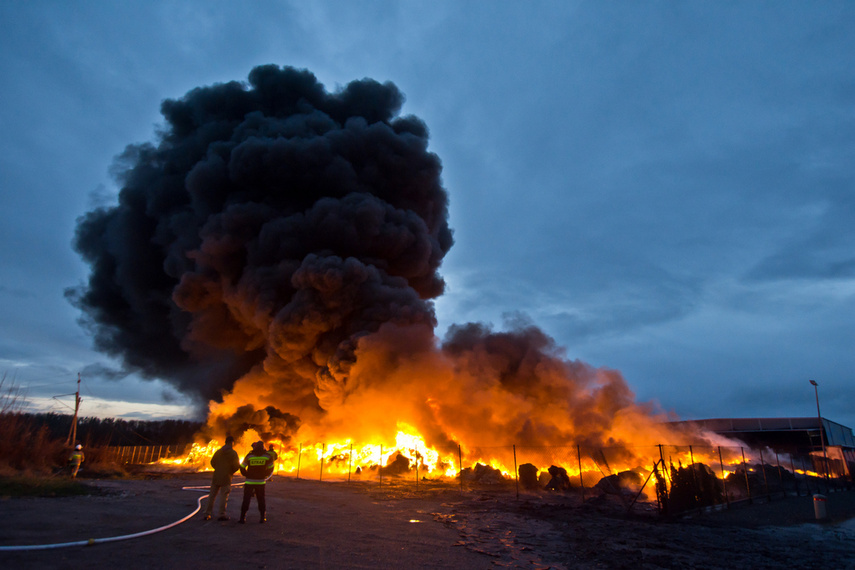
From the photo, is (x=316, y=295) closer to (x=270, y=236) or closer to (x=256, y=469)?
(x=270, y=236)

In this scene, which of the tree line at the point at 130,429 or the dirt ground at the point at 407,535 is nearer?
the dirt ground at the point at 407,535

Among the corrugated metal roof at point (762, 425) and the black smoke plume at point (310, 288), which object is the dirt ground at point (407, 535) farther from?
the corrugated metal roof at point (762, 425)

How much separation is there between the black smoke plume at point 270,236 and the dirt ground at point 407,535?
15.3 meters

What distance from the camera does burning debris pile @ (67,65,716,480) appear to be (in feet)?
98.7

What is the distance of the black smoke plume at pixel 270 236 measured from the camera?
3275 centimetres

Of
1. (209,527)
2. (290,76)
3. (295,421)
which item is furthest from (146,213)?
(209,527)

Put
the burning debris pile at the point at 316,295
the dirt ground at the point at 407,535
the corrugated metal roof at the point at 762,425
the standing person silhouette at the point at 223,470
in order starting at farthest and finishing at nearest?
the corrugated metal roof at the point at 762,425 → the burning debris pile at the point at 316,295 → the standing person silhouette at the point at 223,470 → the dirt ground at the point at 407,535

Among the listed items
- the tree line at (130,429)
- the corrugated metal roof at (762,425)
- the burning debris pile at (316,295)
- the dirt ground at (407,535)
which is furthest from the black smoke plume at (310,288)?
the tree line at (130,429)

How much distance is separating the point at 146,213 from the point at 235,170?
1211 centimetres

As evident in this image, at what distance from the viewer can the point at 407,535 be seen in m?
11.7

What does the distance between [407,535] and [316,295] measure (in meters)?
22.1

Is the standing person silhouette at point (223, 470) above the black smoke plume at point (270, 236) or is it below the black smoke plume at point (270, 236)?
below

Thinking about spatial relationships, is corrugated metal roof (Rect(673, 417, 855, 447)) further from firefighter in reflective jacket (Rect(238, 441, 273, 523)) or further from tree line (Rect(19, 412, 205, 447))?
tree line (Rect(19, 412, 205, 447))

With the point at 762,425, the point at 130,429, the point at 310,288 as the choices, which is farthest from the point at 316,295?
the point at 130,429
